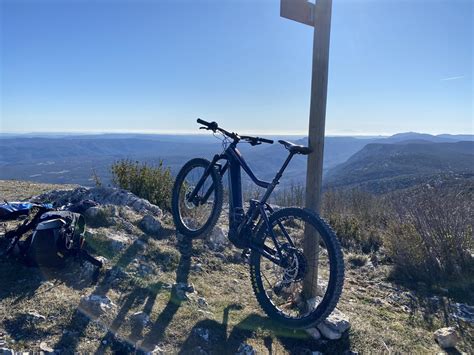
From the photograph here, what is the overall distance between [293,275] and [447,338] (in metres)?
1.40

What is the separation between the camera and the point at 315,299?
3357mm

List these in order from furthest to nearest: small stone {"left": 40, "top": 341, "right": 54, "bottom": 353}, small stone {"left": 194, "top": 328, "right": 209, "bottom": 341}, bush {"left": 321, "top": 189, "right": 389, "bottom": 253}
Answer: bush {"left": 321, "top": 189, "right": 389, "bottom": 253}, small stone {"left": 194, "top": 328, "right": 209, "bottom": 341}, small stone {"left": 40, "top": 341, "right": 54, "bottom": 353}

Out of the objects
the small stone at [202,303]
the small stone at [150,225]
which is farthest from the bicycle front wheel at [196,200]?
the small stone at [202,303]

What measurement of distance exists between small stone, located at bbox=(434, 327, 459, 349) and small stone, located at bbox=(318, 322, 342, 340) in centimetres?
88

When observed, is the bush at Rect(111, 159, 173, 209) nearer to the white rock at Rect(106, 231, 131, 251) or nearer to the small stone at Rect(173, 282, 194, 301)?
the white rock at Rect(106, 231, 131, 251)

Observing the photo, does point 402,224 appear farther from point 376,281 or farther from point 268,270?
point 268,270

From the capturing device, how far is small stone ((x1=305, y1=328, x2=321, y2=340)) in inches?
116

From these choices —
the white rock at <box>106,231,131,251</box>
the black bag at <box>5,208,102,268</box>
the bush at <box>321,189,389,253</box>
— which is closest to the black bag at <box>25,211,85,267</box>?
the black bag at <box>5,208,102,268</box>

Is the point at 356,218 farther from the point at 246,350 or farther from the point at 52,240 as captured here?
the point at 52,240

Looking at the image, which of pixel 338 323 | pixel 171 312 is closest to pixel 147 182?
pixel 171 312

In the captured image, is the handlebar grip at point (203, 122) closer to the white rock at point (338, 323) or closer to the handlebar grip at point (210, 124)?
the handlebar grip at point (210, 124)

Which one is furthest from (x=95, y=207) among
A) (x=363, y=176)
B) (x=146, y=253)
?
(x=363, y=176)

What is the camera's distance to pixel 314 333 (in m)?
2.96

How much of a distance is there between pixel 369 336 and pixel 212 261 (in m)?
2.04
